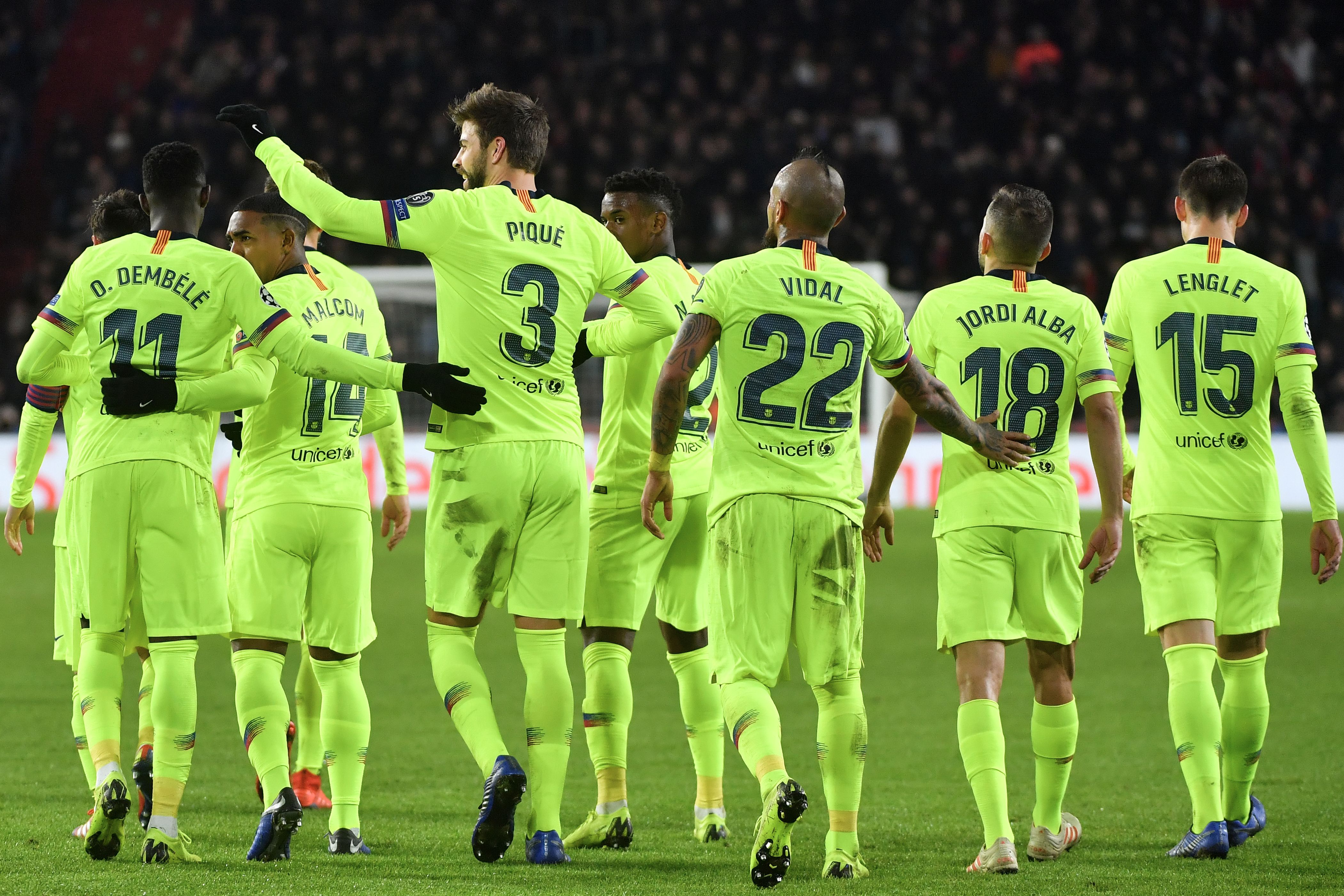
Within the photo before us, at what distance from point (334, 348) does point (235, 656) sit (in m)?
1.15

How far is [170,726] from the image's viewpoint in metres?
4.90

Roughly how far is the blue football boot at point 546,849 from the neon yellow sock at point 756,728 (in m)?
0.70

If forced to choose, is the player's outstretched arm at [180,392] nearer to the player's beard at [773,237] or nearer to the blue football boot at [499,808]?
the blue football boot at [499,808]

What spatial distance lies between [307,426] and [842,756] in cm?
217

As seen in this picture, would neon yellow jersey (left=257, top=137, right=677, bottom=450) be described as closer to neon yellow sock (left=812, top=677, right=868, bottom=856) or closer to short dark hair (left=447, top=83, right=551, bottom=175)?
short dark hair (left=447, top=83, right=551, bottom=175)

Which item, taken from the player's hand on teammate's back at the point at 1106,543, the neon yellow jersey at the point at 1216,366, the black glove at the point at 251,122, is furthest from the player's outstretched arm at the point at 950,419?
the black glove at the point at 251,122

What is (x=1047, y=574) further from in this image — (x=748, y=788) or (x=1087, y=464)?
(x=1087, y=464)

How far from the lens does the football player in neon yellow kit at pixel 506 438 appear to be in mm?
4887

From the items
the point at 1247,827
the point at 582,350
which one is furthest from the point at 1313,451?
the point at 582,350

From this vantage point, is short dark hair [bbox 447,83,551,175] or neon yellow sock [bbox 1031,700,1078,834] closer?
short dark hair [bbox 447,83,551,175]

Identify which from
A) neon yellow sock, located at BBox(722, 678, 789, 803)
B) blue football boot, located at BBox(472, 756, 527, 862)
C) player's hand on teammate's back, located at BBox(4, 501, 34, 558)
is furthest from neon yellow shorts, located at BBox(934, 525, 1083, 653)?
player's hand on teammate's back, located at BBox(4, 501, 34, 558)

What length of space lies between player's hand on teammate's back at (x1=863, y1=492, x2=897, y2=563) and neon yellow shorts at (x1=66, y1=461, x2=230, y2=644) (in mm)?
2161

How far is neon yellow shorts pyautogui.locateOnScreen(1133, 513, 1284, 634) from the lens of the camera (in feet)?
17.4

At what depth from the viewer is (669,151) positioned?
2277 cm
